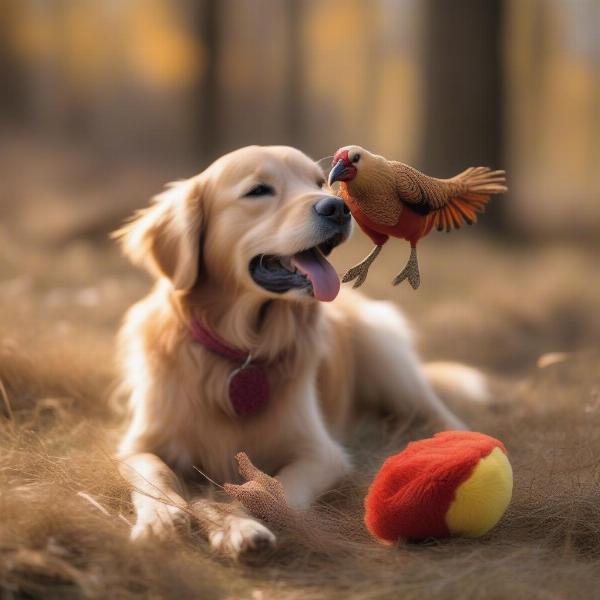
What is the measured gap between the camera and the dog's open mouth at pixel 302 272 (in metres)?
2.50

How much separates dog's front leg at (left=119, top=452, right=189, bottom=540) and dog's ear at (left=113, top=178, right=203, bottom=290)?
1.95ft

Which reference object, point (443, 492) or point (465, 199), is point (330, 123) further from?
point (443, 492)

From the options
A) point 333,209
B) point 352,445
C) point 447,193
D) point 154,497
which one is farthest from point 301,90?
point 154,497

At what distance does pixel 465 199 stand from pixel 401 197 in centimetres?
25

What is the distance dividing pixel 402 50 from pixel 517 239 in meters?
12.3

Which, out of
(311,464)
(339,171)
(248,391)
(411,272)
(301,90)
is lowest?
(301,90)

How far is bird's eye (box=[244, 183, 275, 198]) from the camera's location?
8.85ft

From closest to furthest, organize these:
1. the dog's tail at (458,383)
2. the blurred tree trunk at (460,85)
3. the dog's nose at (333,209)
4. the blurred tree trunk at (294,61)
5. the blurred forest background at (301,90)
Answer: the dog's nose at (333,209)
the dog's tail at (458,383)
the blurred tree trunk at (460,85)
the blurred forest background at (301,90)
the blurred tree trunk at (294,61)

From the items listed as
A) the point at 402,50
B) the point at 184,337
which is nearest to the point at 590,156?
the point at 402,50

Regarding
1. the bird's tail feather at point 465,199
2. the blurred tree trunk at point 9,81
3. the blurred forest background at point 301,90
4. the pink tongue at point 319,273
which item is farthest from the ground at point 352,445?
the blurred tree trunk at point 9,81

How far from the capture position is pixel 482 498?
2.15 m

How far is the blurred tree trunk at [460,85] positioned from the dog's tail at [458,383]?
3.63m

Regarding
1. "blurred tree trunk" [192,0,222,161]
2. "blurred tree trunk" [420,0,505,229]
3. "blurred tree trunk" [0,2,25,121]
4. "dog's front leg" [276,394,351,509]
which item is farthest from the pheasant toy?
"blurred tree trunk" [0,2,25,121]

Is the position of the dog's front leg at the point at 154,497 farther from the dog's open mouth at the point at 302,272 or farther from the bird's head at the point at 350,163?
the bird's head at the point at 350,163
